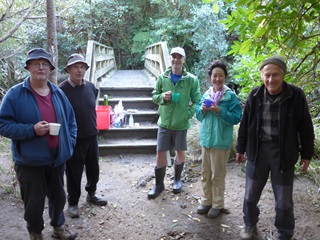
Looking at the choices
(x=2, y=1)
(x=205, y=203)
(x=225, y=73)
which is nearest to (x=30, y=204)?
(x=205, y=203)

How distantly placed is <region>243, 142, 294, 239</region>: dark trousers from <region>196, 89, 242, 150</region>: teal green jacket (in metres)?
0.46

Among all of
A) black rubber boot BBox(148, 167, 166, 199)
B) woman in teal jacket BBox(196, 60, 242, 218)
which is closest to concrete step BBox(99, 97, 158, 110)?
black rubber boot BBox(148, 167, 166, 199)

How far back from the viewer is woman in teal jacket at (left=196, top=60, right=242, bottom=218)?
3.07m

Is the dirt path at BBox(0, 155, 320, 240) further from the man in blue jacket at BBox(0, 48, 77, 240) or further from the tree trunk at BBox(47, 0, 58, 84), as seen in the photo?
the tree trunk at BBox(47, 0, 58, 84)

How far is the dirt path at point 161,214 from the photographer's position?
9.87 feet

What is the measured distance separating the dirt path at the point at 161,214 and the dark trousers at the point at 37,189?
44 cm

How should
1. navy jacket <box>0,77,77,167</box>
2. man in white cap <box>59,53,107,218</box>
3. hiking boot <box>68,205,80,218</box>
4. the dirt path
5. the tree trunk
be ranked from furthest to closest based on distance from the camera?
the tree trunk
hiking boot <box>68,205,80,218</box>
man in white cap <box>59,53,107,218</box>
the dirt path
navy jacket <box>0,77,77,167</box>

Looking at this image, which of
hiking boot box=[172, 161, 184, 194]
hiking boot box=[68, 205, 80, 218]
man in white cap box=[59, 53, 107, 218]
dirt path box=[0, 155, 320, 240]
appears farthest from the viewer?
hiking boot box=[172, 161, 184, 194]

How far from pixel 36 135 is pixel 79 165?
95 centimetres

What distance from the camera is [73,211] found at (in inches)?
129

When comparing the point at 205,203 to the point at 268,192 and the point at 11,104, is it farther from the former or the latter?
the point at 11,104

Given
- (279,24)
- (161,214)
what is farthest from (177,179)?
(279,24)

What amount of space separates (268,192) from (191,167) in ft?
4.37

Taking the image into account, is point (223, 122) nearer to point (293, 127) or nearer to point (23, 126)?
point (293, 127)
